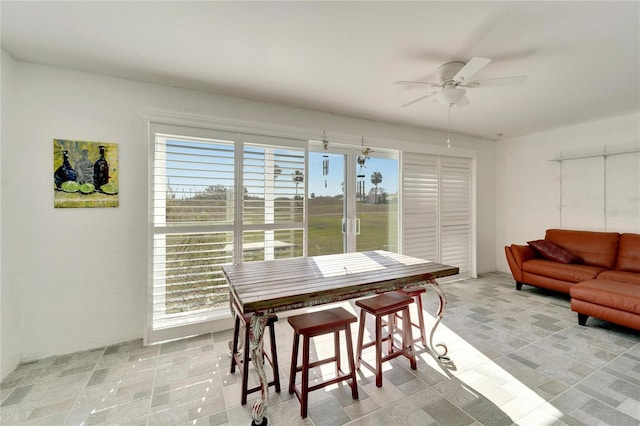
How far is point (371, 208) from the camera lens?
4.18 metres

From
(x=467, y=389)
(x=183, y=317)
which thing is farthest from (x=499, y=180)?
(x=183, y=317)

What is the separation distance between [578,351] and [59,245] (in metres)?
4.83

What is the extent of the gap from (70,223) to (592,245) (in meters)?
6.38

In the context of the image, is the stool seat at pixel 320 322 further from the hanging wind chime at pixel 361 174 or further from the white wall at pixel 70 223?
the hanging wind chime at pixel 361 174

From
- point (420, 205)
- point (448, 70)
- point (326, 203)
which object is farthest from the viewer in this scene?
point (420, 205)

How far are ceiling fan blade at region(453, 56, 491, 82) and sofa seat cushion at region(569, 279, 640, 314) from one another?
266cm

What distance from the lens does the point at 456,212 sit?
4.86 metres

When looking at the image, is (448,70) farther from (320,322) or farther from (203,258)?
(203,258)

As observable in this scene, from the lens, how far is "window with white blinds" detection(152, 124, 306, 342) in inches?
109

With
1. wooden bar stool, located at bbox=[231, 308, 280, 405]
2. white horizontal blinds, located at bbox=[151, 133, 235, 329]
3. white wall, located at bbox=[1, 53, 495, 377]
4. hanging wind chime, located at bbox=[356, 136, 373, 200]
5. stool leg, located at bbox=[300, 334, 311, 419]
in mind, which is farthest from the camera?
hanging wind chime, located at bbox=[356, 136, 373, 200]

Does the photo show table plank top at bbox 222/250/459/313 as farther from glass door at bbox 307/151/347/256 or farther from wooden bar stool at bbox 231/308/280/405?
glass door at bbox 307/151/347/256

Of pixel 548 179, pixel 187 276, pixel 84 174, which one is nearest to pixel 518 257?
pixel 548 179

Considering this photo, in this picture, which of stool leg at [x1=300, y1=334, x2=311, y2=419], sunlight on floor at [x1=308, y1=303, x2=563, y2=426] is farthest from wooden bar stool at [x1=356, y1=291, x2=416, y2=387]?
stool leg at [x1=300, y1=334, x2=311, y2=419]

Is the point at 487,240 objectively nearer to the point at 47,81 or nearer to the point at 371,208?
the point at 371,208
